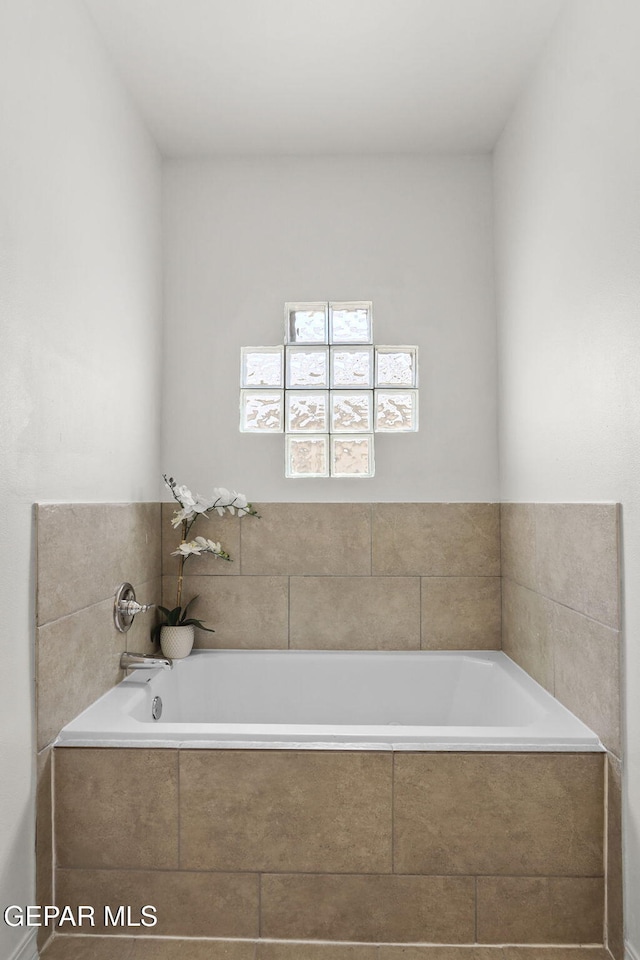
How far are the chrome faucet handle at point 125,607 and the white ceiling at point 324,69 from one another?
1.85 meters

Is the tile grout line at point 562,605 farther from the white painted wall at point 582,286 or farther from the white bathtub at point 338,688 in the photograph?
the white bathtub at point 338,688

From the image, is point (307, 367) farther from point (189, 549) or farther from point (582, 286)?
point (582, 286)

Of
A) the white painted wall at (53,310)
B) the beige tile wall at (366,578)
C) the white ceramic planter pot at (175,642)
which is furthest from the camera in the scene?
the beige tile wall at (366,578)

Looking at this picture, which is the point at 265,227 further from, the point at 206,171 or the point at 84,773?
the point at 84,773

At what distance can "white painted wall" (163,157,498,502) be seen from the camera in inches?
116

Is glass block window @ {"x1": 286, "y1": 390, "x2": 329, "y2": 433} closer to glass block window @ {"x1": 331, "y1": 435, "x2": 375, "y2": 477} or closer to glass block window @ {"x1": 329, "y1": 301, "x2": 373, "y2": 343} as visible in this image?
glass block window @ {"x1": 331, "y1": 435, "x2": 375, "y2": 477}

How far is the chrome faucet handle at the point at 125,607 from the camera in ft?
7.67

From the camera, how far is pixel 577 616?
1.99m

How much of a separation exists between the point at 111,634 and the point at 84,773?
526 mm

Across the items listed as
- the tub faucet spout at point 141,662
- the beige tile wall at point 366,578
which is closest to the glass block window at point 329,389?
the beige tile wall at point 366,578

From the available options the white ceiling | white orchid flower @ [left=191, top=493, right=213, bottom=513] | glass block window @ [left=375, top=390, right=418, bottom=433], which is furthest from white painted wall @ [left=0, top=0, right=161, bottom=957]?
glass block window @ [left=375, top=390, right=418, bottom=433]

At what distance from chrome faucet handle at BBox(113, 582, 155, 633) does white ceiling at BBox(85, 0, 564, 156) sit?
1.85 meters

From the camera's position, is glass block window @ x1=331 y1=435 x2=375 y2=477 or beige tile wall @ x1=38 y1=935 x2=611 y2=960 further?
Result: glass block window @ x1=331 y1=435 x2=375 y2=477

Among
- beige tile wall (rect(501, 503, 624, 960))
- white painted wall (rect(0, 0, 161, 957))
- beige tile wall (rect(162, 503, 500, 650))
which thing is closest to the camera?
white painted wall (rect(0, 0, 161, 957))
